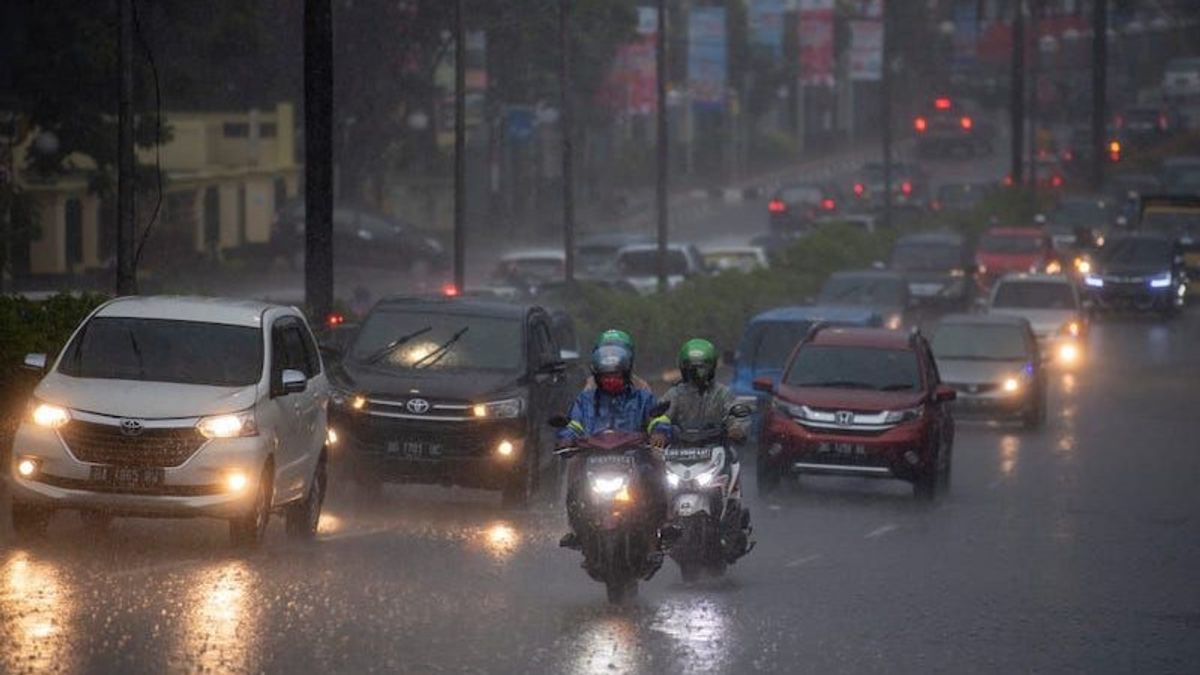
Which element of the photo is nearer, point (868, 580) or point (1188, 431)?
point (868, 580)

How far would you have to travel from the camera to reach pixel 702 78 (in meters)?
95.6

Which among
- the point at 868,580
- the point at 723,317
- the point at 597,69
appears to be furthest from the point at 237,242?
the point at 868,580

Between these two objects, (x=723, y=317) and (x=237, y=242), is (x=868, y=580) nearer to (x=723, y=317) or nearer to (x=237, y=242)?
(x=723, y=317)

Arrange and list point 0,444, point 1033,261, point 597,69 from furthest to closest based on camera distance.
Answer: point 597,69 < point 1033,261 < point 0,444

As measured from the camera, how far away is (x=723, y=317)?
4434 centimetres

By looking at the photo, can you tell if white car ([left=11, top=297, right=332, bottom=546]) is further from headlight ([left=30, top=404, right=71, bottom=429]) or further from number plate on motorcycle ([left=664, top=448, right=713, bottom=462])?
number plate on motorcycle ([left=664, top=448, right=713, bottom=462])

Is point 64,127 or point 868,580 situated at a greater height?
point 64,127

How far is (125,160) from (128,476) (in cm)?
1105

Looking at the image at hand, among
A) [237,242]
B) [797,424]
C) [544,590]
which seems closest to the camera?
[544,590]

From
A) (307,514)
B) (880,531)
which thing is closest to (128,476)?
(307,514)

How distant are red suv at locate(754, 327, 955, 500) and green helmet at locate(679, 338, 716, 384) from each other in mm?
7636

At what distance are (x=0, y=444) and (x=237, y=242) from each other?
165 ft

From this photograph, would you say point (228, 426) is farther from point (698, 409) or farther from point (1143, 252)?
point (1143, 252)

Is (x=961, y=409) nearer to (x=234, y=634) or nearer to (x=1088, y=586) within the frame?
(x=1088, y=586)
